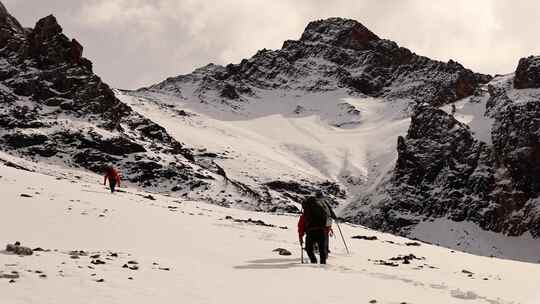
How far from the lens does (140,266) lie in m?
13.3

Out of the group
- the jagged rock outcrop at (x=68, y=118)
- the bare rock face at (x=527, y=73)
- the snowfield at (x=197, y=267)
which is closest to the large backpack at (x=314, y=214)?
the snowfield at (x=197, y=267)

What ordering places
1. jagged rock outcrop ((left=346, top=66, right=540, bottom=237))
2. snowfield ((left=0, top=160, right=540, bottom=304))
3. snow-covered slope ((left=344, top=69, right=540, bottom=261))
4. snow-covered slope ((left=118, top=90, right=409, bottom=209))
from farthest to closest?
1. snow-covered slope ((left=118, top=90, right=409, bottom=209))
2. jagged rock outcrop ((left=346, top=66, right=540, bottom=237))
3. snow-covered slope ((left=344, top=69, right=540, bottom=261))
4. snowfield ((left=0, top=160, right=540, bottom=304))

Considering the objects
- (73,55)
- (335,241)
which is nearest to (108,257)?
(335,241)

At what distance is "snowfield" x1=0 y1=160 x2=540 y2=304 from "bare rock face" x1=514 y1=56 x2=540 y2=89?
136 metres

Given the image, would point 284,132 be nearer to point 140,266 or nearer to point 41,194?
point 41,194

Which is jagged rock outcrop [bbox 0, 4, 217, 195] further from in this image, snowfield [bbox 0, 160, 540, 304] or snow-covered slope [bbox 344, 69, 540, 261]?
snowfield [bbox 0, 160, 540, 304]

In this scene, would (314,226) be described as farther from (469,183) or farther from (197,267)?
(469,183)

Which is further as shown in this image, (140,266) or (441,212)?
(441,212)

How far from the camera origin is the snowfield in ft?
35.8

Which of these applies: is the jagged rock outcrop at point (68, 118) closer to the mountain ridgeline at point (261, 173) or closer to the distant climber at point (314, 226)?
the mountain ridgeline at point (261, 173)

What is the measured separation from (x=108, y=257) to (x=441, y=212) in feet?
421

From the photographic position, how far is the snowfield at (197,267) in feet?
35.8

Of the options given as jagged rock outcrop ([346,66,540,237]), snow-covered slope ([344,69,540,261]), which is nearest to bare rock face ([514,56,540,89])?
snow-covered slope ([344,69,540,261])

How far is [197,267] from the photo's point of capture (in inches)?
561
